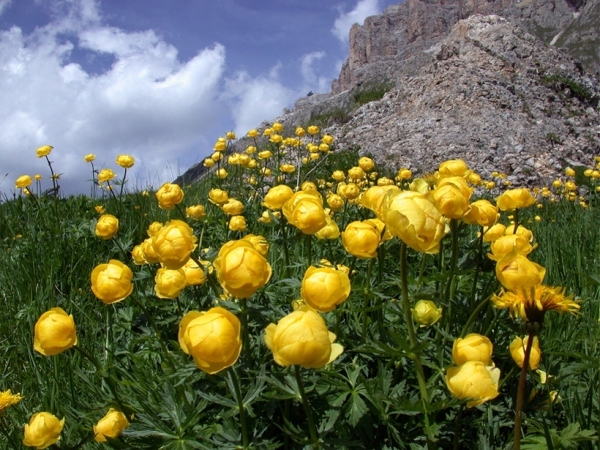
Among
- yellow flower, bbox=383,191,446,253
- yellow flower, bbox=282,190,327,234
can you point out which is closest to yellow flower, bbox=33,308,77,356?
yellow flower, bbox=282,190,327,234

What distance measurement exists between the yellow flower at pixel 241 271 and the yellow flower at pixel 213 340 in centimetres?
10

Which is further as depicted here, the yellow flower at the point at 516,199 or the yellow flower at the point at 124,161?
the yellow flower at the point at 124,161

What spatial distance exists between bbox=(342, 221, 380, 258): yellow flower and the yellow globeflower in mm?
198

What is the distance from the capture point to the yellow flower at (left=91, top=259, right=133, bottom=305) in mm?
1249

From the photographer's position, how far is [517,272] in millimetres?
966

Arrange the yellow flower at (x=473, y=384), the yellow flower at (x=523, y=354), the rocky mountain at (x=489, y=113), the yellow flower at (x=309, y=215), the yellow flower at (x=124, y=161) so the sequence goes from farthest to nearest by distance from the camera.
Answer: the rocky mountain at (x=489, y=113), the yellow flower at (x=124, y=161), the yellow flower at (x=309, y=215), the yellow flower at (x=523, y=354), the yellow flower at (x=473, y=384)

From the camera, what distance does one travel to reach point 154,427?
1.10 m

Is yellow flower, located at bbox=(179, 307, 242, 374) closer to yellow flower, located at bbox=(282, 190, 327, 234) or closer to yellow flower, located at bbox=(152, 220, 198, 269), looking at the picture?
yellow flower, located at bbox=(152, 220, 198, 269)

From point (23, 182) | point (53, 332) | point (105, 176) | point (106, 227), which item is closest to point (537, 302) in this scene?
point (53, 332)

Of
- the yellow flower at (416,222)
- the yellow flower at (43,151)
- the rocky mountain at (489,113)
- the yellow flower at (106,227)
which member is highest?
the rocky mountain at (489,113)

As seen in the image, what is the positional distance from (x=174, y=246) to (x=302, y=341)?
1.47ft

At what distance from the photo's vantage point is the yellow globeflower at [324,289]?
0.96 metres

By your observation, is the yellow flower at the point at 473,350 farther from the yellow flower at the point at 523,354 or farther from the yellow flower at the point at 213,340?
the yellow flower at the point at 213,340

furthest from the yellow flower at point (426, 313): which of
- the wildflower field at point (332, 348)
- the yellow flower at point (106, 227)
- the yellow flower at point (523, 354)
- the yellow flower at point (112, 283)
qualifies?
the yellow flower at point (106, 227)
